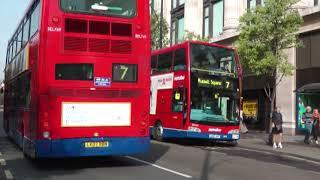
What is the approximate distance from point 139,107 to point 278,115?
10274mm

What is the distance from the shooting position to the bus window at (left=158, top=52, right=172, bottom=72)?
25014 millimetres

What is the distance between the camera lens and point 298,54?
3097 centimetres

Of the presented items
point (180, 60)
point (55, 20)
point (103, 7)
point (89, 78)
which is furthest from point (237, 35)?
point (55, 20)

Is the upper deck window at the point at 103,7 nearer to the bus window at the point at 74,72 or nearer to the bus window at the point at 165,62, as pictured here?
the bus window at the point at 74,72

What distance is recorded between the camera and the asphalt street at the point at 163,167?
13281 millimetres

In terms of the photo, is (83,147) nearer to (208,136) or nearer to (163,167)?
(163,167)

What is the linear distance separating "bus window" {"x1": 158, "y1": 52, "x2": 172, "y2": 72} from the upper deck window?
1033 centimetres

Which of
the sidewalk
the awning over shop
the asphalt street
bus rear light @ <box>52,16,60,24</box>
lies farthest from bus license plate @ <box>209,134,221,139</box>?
bus rear light @ <box>52,16,60,24</box>

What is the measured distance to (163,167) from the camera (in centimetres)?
1491

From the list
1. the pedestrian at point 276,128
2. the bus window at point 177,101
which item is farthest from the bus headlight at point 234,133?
the bus window at point 177,101

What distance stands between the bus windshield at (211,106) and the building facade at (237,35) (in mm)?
7079

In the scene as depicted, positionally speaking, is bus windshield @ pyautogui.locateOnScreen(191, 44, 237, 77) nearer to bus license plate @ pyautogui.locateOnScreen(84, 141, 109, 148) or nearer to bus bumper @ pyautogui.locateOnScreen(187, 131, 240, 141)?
bus bumper @ pyautogui.locateOnScreen(187, 131, 240, 141)

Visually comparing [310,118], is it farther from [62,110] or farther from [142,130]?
[62,110]

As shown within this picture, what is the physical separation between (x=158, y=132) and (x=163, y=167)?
1141 centimetres
